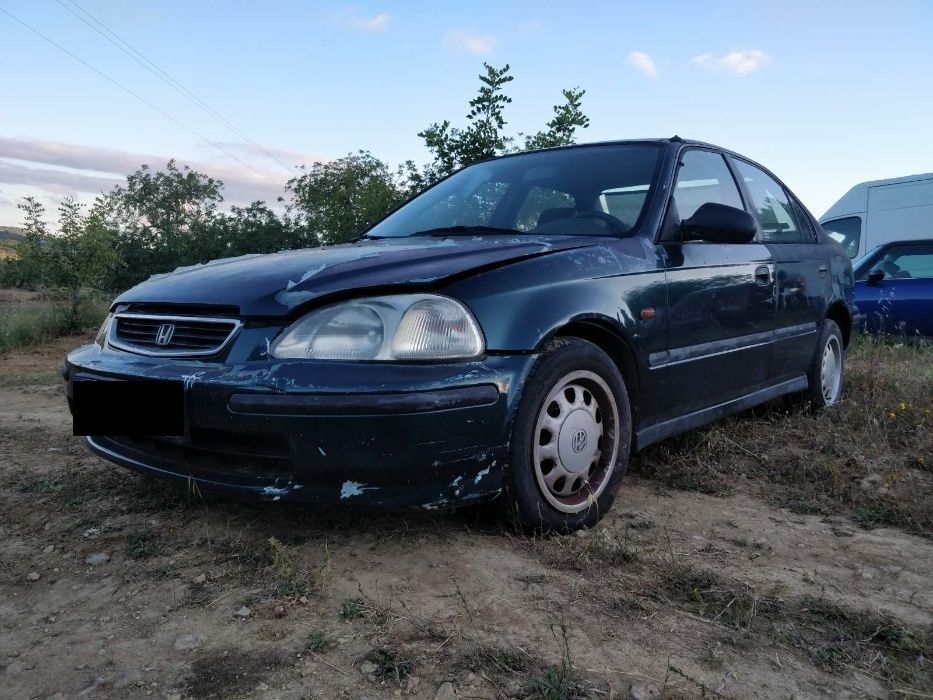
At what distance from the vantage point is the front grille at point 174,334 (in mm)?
2287

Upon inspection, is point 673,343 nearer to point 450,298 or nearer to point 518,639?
point 450,298

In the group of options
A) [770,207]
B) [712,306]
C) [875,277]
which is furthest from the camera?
[875,277]

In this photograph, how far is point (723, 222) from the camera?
2.97 metres

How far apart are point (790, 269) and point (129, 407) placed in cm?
329

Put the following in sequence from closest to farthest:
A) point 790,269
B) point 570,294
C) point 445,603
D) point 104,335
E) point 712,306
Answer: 1. point 445,603
2. point 570,294
3. point 104,335
4. point 712,306
5. point 790,269

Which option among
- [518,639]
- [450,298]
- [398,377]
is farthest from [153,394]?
[518,639]

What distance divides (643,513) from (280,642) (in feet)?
5.11

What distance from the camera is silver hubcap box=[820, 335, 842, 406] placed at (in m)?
4.51

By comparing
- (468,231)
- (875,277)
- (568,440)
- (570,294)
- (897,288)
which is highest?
(468,231)

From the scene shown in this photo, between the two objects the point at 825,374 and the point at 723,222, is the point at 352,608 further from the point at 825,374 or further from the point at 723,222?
the point at 825,374

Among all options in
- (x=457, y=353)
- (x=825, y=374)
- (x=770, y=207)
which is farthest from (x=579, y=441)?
(x=825, y=374)

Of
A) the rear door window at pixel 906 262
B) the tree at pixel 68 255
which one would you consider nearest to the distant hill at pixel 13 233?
the tree at pixel 68 255

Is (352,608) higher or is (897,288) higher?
(897,288)

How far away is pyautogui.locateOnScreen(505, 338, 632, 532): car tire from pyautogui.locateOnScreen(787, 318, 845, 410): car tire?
210cm
